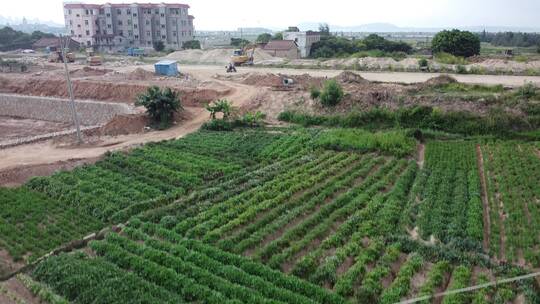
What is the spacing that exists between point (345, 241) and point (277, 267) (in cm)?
256

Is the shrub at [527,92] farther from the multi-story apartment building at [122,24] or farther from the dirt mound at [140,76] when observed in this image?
the multi-story apartment building at [122,24]

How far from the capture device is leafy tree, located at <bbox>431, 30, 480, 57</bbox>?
54812 millimetres

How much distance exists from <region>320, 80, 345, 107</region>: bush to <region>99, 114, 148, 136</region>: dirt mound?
40.0 ft

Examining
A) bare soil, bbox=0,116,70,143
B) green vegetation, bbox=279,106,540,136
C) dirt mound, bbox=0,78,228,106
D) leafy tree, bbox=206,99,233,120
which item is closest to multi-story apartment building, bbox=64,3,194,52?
dirt mound, bbox=0,78,228,106

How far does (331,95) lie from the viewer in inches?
1152

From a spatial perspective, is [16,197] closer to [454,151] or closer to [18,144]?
[18,144]

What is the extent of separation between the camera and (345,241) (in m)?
13.2

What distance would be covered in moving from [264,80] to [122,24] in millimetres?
64331

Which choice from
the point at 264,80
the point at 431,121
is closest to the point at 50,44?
the point at 264,80

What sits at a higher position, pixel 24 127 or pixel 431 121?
pixel 431 121

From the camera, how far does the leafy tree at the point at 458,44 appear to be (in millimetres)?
54812

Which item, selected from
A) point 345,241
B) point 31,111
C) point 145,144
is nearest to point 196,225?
point 345,241

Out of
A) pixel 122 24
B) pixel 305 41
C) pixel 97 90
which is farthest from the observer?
pixel 122 24

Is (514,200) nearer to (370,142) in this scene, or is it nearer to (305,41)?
(370,142)
